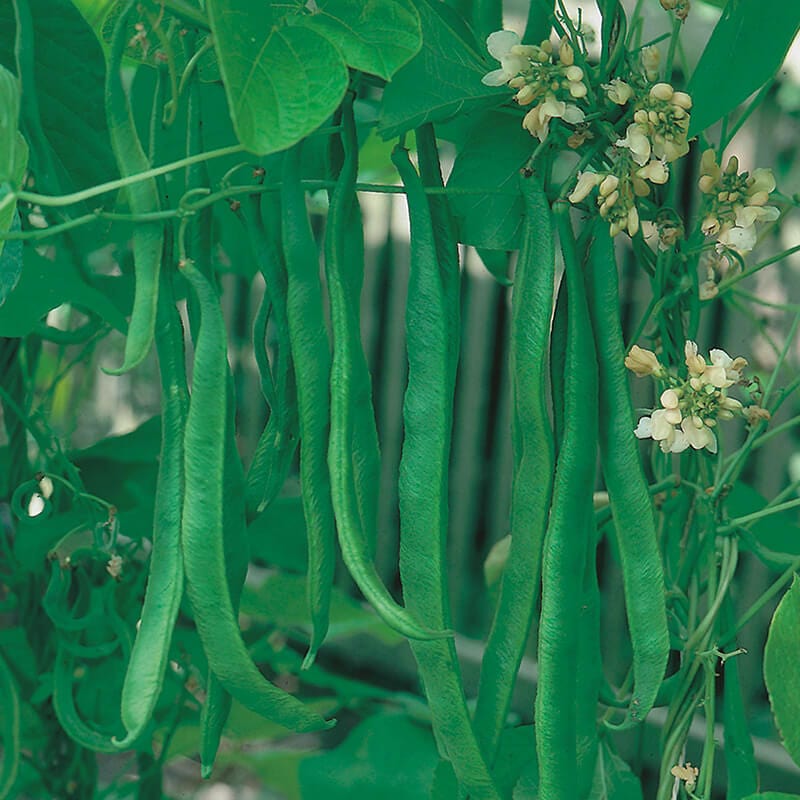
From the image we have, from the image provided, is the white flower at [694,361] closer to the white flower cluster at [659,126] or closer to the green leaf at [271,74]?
the white flower cluster at [659,126]

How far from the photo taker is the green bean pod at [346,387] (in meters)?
0.49

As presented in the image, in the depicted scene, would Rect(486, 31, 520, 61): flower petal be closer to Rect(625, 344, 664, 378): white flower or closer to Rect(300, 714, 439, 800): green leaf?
Rect(625, 344, 664, 378): white flower

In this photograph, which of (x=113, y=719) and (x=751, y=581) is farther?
(x=751, y=581)

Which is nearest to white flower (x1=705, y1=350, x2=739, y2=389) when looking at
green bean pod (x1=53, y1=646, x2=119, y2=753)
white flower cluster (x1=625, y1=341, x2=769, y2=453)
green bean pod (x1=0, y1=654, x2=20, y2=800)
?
white flower cluster (x1=625, y1=341, x2=769, y2=453)

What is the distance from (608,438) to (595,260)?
8cm

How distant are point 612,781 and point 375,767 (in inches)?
16.2

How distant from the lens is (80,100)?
0.62 m

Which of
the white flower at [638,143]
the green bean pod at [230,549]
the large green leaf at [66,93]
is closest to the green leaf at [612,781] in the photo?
the green bean pod at [230,549]

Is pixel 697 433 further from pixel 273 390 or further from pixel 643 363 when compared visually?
pixel 273 390

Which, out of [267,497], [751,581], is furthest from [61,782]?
[751,581]

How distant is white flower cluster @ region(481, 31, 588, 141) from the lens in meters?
0.49

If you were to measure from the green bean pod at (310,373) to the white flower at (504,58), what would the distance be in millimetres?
94

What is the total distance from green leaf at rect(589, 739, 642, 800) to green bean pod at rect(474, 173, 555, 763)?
10 centimetres

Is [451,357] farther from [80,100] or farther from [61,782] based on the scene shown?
[61,782]
